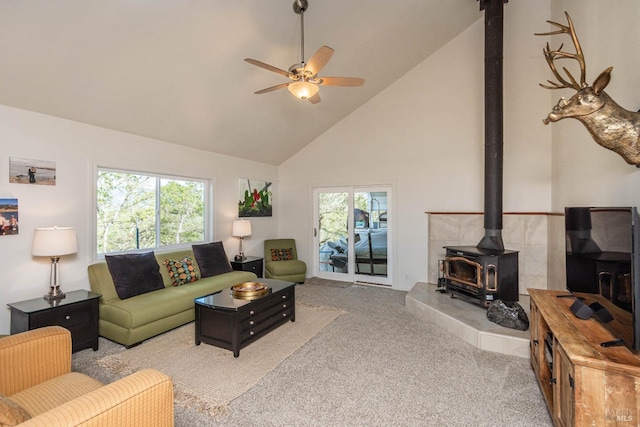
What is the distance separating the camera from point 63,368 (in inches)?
72.6

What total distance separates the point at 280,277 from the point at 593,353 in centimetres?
447

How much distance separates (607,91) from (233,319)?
3.71 m

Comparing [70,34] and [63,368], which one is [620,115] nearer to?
[63,368]

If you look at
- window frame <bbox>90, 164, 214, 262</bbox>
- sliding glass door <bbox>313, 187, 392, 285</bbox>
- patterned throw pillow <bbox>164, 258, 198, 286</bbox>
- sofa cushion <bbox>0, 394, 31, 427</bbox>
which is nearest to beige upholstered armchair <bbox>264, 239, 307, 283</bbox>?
sliding glass door <bbox>313, 187, 392, 285</bbox>

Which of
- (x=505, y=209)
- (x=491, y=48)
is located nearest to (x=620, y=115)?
(x=491, y=48)

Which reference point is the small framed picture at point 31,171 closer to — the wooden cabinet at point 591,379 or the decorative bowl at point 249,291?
the decorative bowl at point 249,291

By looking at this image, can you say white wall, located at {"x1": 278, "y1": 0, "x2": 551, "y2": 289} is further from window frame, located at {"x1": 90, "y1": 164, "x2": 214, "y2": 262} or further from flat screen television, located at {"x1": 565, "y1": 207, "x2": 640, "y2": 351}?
flat screen television, located at {"x1": 565, "y1": 207, "x2": 640, "y2": 351}

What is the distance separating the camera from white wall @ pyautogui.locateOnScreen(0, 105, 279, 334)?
284 cm

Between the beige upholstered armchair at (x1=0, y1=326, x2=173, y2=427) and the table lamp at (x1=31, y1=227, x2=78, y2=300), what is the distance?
1.30m

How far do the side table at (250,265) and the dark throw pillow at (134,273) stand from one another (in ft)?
4.61

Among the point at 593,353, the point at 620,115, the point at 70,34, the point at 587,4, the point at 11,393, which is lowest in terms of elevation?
the point at 11,393

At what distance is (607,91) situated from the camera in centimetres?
243

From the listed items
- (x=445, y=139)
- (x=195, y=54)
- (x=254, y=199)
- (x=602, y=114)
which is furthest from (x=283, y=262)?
(x=602, y=114)

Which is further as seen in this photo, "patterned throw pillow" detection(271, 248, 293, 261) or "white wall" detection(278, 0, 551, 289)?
"patterned throw pillow" detection(271, 248, 293, 261)
